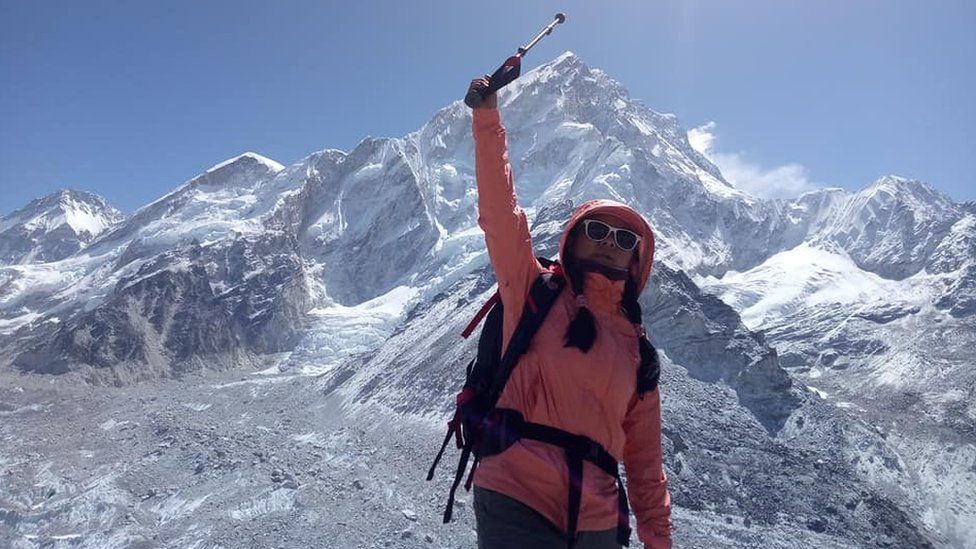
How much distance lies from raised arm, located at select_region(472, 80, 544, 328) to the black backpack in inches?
4.8

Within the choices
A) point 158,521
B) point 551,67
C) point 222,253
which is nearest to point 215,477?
point 158,521

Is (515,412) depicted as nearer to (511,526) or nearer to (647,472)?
(511,526)

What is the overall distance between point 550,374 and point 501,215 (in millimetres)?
976

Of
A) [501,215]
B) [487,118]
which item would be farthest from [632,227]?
[487,118]

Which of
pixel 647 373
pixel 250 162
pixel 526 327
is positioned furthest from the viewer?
pixel 250 162

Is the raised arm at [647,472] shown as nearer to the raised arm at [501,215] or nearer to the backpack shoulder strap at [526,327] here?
the backpack shoulder strap at [526,327]

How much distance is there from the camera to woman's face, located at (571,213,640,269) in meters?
4.62

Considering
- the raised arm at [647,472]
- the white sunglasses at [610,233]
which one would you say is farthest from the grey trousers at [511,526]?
the white sunglasses at [610,233]

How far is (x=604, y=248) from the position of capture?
4656mm

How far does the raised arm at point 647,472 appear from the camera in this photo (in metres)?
4.66

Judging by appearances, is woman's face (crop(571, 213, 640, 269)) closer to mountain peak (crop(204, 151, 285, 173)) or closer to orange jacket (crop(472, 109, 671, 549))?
orange jacket (crop(472, 109, 671, 549))

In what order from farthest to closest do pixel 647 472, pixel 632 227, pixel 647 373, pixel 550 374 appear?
pixel 647 472, pixel 632 227, pixel 647 373, pixel 550 374

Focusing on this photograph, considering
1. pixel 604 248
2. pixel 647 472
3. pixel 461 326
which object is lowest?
pixel 647 472

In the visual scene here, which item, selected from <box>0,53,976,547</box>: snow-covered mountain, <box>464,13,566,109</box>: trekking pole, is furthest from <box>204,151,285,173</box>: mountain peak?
<box>464,13,566,109</box>: trekking pole
